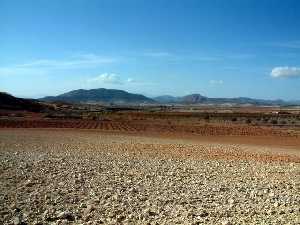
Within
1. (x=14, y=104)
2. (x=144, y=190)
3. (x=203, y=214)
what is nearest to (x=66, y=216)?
(x=203, y=214)

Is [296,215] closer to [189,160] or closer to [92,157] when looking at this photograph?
[189,160]

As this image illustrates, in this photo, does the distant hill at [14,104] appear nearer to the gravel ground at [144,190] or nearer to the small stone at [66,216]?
the gravel ground at [144,190]

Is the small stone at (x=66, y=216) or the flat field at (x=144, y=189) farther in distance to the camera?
the flat field at (x=144, y=189)

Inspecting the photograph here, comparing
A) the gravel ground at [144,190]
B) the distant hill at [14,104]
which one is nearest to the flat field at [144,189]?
the gravel ground at [144,190]

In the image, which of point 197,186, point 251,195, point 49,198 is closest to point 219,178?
point 197,186

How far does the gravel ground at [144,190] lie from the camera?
10969 millimetres

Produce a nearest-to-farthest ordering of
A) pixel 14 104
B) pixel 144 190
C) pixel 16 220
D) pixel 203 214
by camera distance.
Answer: pixel 16 220 → pixel 203 214 → pixel 144 190 → pixel 14 104

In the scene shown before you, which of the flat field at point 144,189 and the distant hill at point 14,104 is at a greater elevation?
the distant hill at point 14,104

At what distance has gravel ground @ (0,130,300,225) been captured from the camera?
10969mm

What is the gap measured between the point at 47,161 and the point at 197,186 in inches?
286

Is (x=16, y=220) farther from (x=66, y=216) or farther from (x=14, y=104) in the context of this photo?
(x=14, y=104)

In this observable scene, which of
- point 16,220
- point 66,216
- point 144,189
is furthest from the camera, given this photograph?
point 144,189

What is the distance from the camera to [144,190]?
14.0m

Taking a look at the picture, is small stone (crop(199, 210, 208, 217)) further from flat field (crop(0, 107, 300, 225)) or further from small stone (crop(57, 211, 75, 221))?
small stone (crop(57, 211, 75, 221))
